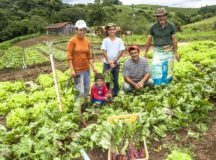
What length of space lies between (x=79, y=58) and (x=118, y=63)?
108 cm

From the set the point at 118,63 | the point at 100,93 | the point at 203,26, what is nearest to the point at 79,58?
the point at 100,93

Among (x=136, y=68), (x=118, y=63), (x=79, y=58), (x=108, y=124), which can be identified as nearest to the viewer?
(x=108, y=124)

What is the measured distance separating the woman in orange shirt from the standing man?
160 cm

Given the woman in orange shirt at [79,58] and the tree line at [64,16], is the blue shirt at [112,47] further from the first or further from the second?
the tree line at [64,16]

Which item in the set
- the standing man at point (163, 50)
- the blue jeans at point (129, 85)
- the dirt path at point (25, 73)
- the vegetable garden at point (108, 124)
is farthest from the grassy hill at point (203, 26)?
the vegetable garden at point (108, 124)

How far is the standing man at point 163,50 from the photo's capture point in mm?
6336

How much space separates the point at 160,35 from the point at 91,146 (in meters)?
3.28

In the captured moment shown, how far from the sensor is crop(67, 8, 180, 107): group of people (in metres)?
5.47

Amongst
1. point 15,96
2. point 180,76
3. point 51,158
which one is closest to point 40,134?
point 51,158

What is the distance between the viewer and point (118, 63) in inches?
246

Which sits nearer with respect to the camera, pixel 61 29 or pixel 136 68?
pixel 136 68

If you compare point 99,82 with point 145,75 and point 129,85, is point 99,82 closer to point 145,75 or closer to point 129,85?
point 129,85

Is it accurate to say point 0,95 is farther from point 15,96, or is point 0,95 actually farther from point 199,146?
point 199,146

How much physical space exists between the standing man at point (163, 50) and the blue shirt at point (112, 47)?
870mm
